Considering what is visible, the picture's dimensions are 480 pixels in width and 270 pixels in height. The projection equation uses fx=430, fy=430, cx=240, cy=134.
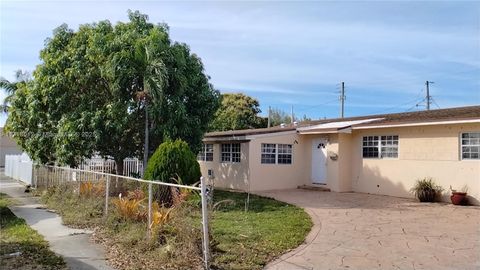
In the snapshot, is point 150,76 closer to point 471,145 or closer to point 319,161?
point 319,161

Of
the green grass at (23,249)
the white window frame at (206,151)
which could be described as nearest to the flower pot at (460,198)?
the white window frame at (206,151)

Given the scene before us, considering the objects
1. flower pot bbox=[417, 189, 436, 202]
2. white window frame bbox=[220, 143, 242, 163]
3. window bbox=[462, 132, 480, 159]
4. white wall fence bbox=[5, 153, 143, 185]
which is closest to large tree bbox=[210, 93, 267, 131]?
white window frame bbox=[220, 143, 242, 163]

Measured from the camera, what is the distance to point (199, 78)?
1736 cm

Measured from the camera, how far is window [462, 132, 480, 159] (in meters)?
14.8

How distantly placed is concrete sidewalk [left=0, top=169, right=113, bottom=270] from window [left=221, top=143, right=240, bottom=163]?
9.01 meters

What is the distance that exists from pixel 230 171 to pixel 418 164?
28.5ft

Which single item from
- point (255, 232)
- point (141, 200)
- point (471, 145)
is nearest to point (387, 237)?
point (255, 232)

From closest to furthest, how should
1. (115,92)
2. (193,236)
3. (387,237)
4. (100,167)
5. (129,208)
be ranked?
(193,236), (387,237), (129,208), (115,92), (100,167)

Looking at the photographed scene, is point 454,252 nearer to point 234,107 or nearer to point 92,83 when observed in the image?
point 92,83

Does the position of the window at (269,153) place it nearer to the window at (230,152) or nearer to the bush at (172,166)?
the window at (230,152)

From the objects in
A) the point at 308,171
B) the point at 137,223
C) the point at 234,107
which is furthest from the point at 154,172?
the point at 234,107

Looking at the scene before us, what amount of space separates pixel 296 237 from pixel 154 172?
18.1 feet

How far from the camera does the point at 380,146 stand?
59.5 ft

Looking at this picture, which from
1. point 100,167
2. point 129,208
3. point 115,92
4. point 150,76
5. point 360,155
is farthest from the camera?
point 100,167
